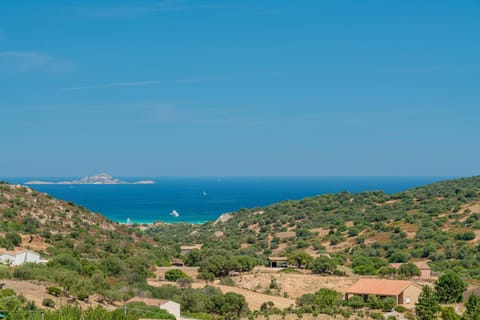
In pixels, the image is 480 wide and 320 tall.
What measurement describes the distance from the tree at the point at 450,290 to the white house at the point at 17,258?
26.4 metres

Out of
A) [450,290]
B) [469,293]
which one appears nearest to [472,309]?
[450,290]

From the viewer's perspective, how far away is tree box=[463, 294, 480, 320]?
3459cm

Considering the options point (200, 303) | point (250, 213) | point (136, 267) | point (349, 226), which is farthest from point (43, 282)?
point (250, 213)

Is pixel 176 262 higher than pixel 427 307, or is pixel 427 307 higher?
pixel 176 262

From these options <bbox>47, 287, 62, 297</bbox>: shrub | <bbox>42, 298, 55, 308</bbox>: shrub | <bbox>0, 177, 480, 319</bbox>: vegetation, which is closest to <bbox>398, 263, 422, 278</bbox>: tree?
<bbox>0, 177, 480, 319</bbox>: vegetation

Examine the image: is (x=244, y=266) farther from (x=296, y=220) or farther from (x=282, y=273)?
(x=296, y=220)

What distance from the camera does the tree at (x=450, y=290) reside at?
40812 mm

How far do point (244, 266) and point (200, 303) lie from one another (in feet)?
50.8

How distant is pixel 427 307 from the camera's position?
3672 centimetres

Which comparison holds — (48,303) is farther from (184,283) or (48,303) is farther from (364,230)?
(364,230)

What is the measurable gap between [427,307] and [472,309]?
2347mm

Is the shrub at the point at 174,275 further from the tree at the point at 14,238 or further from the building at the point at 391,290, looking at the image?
the building at the point at 391,290

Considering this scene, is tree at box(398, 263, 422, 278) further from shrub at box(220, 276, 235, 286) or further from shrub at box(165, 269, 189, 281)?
shrub at box(165, 269, 189, 281)

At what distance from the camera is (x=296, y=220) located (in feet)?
299
